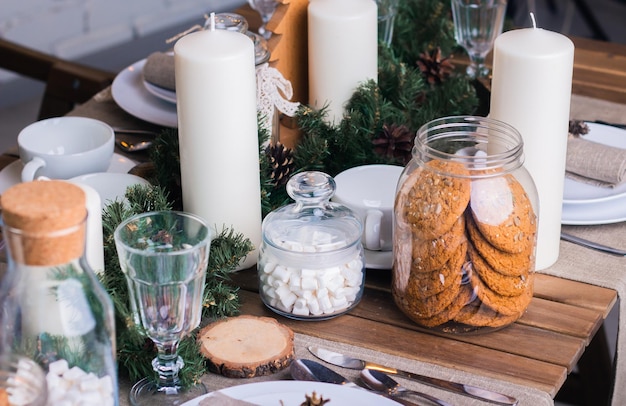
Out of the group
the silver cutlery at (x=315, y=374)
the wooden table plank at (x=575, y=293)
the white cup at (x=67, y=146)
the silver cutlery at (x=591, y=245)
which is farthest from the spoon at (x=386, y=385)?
the white cup at (x=67, y=146)

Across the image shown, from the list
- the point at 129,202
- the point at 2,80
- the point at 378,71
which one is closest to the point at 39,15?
Answer: the point at 2,80

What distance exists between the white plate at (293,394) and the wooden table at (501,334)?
104mm

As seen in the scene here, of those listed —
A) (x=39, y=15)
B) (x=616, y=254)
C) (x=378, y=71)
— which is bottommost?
(x=39, y=15)

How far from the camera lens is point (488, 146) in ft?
3.14

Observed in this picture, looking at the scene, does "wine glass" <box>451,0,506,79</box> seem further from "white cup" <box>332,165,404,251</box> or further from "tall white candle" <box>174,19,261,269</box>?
"tall white candle" <box>174,19,261,269</box>

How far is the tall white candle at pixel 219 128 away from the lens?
0.92 m

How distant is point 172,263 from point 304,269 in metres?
0.20

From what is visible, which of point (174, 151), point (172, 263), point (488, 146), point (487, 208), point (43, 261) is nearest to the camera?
point (43, 261)

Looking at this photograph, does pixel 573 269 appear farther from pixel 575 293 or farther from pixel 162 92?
pixel 162 92

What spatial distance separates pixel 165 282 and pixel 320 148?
16.3 inches

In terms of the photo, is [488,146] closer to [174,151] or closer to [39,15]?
[174,151]

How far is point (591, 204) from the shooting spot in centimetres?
111

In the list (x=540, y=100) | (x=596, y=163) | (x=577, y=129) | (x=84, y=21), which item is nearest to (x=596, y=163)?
(x=596, y=163)

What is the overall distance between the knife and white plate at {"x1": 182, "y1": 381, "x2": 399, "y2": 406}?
0.06 meters
